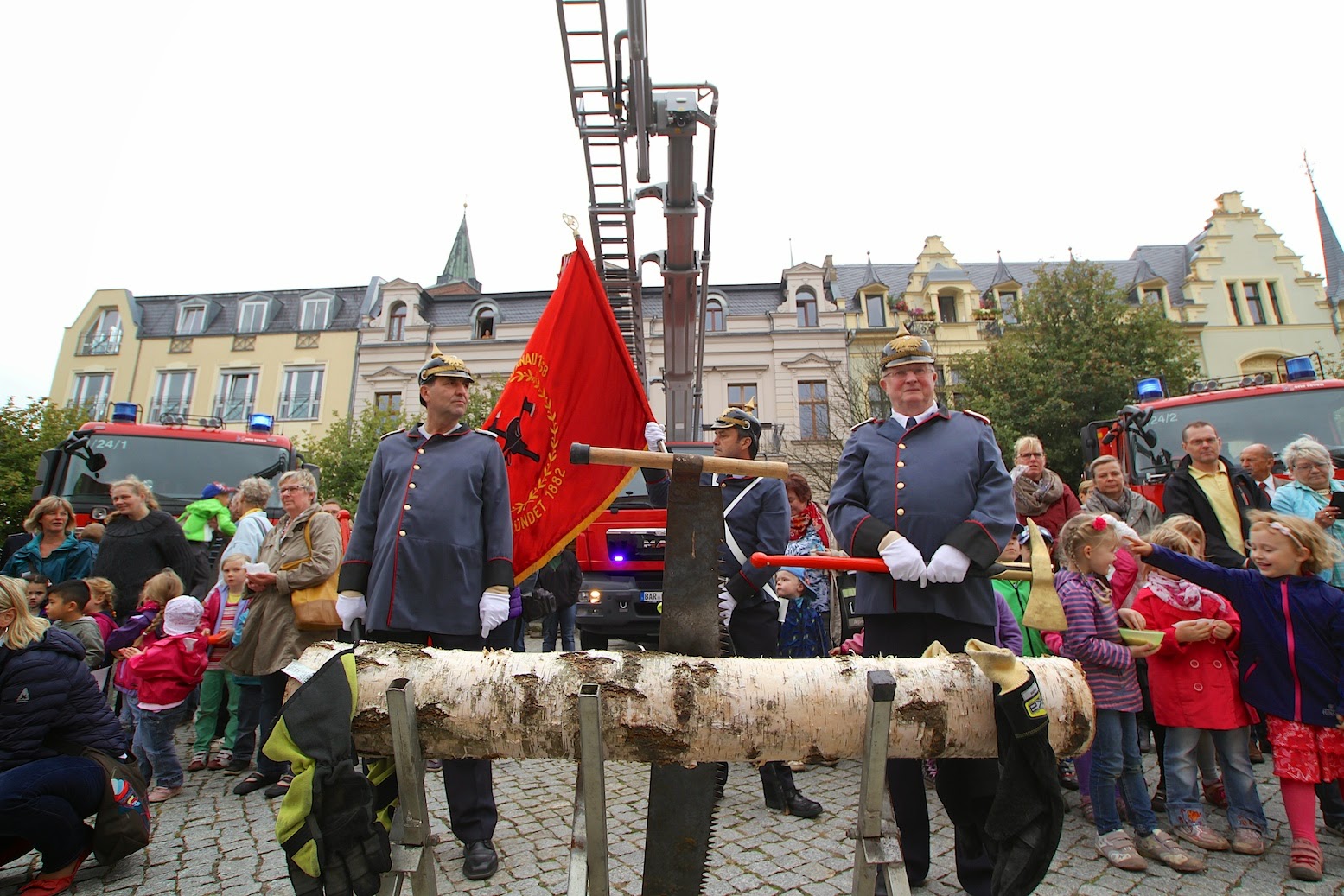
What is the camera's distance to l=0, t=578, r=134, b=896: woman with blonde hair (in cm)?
286

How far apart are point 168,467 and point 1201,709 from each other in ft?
32.6

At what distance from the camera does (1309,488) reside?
4430 mm

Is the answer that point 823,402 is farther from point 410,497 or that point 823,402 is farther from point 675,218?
point 410,497

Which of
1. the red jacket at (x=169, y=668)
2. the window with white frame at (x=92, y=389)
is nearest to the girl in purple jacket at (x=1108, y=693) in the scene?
the red jacket at (x=169, y=668)

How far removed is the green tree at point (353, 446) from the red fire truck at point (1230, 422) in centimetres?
1546

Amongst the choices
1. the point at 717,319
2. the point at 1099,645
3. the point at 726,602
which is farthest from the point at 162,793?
the point at 717,319

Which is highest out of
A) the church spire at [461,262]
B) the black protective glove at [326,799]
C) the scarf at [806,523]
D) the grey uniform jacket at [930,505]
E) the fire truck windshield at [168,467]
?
the church spire at [461,262]

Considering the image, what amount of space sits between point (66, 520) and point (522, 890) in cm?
543

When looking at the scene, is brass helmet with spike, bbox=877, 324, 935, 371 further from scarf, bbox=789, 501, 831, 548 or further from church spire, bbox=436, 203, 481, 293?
church spire, bbox=436, 203, 481, 293

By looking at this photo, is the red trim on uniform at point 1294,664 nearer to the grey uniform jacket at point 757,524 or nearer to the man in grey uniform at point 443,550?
the grey uniform jacket at point 757,524

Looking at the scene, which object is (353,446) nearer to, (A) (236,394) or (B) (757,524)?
(A) (236,394)

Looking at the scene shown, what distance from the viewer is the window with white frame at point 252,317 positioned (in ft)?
91.4

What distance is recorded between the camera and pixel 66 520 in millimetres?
5863

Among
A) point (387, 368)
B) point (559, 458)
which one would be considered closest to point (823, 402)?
point (387, 368)
